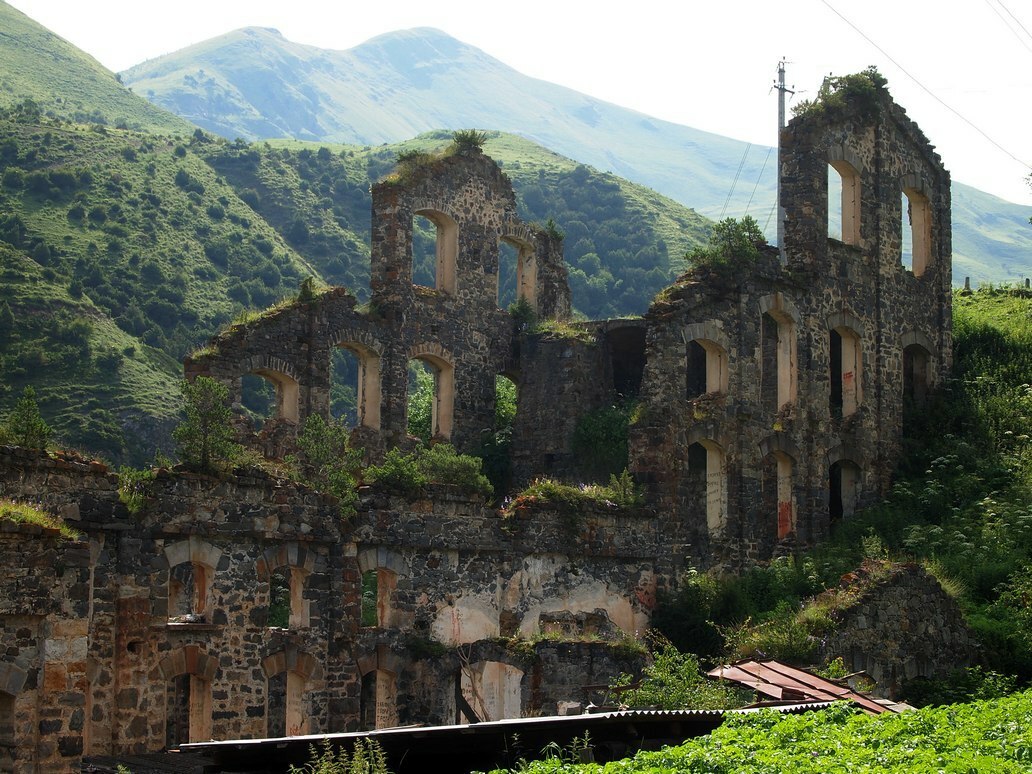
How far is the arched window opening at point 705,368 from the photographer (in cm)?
3403

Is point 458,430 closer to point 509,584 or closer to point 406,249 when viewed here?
point 406,249

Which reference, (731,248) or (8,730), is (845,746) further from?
(731,248)

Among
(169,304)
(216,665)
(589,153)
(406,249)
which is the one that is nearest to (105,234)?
(169,304)

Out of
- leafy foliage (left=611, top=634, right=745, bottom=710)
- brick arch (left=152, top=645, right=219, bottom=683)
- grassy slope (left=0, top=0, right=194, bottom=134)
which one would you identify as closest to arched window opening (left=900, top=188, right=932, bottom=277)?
leafy foliage (left=611, top=634, right=745, bottom=710)

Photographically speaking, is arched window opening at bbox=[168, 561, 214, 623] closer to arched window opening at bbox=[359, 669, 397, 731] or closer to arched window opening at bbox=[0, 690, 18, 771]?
arched window opening at bbox=[359, 669, 397, 731]

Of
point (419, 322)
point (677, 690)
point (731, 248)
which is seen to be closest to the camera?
point (677, 690)

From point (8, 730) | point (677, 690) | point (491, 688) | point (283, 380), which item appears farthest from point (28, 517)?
point (283, 380)

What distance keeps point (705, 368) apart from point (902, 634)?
9.35 meters

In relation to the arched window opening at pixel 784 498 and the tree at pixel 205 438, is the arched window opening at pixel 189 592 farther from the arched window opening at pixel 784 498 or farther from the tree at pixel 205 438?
the arched window opening at pixel 784 498

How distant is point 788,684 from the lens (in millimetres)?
21406

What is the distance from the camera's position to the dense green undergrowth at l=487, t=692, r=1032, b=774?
14617mm

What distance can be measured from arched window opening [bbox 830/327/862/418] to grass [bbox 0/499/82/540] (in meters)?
21.0

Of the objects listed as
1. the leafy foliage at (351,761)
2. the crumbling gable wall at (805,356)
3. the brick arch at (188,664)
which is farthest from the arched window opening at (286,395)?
the leafy foliage at (351,761)

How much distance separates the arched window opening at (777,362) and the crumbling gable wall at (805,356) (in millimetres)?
28
